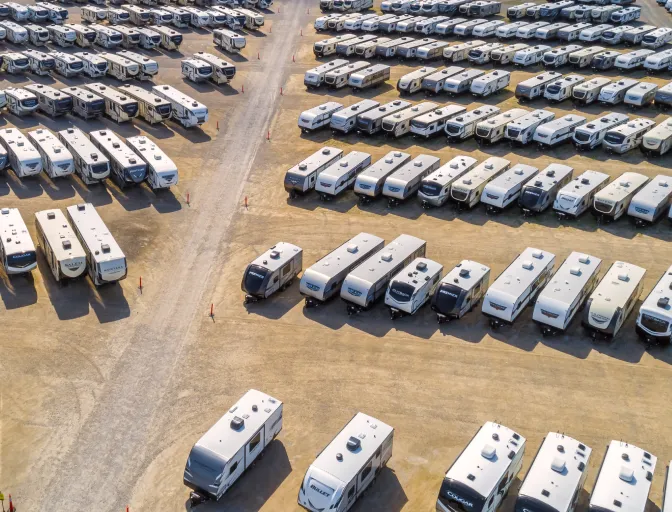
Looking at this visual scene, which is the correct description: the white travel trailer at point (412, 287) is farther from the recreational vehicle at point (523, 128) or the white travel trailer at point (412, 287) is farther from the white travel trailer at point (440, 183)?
the recreational vehicle at point (523, 128)

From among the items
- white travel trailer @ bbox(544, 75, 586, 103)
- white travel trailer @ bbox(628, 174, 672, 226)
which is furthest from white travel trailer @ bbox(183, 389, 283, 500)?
white travel trailer @ bbox(544, 75, 586, 103)

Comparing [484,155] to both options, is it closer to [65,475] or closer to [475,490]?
[475,490]

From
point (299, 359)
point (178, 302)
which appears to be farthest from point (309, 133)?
point (299, 359)

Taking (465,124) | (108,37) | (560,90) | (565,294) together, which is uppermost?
→ (560,90)

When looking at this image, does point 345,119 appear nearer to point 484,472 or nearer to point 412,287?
point 412,287

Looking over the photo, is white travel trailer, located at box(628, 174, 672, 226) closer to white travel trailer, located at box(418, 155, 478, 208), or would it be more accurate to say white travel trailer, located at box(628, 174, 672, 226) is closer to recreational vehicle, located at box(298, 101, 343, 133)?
white travel trailer, located at box(418, 155, 478, 208)

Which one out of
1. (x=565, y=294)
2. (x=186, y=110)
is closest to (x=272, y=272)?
(x=565, y=294)

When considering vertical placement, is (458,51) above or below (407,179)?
above
